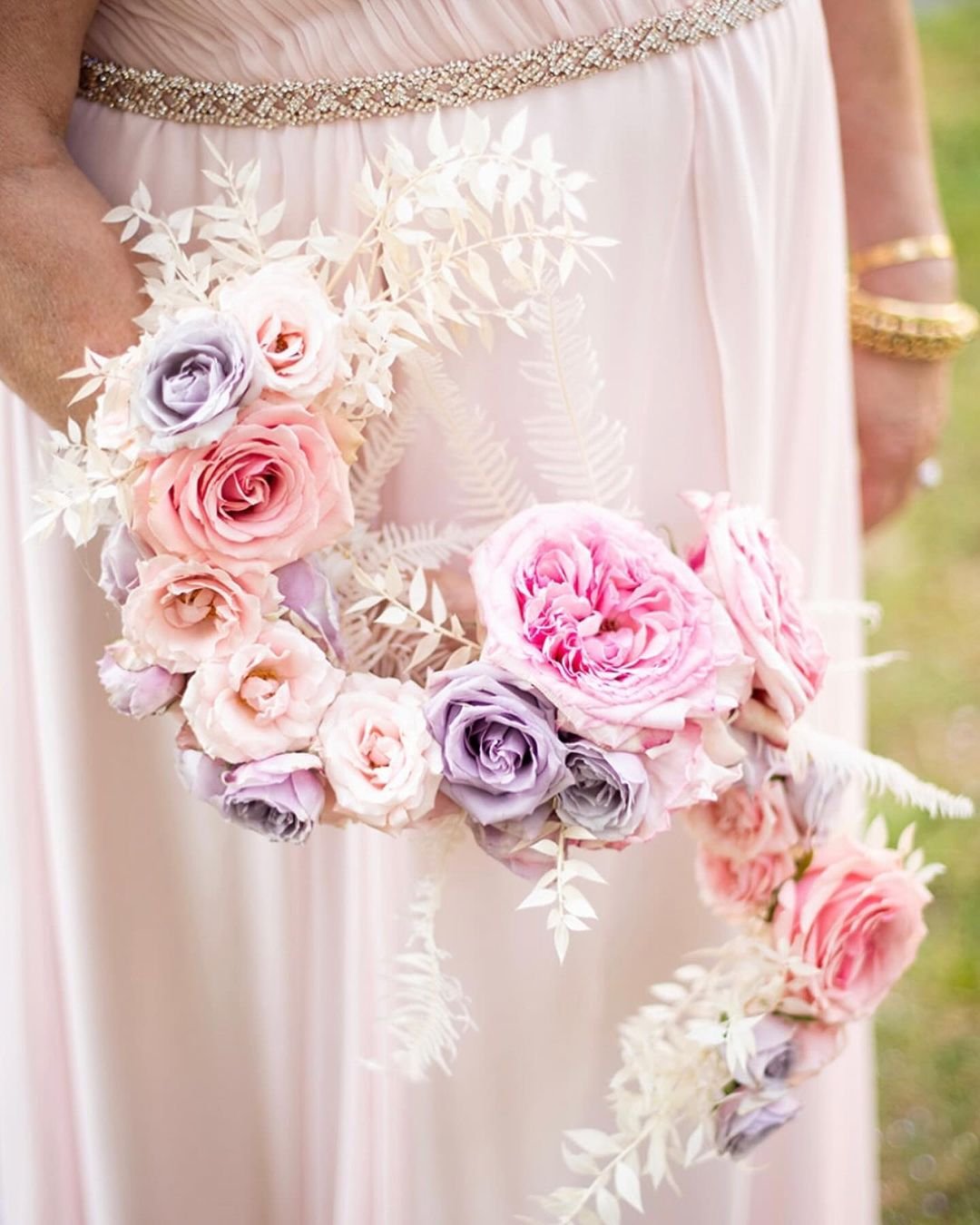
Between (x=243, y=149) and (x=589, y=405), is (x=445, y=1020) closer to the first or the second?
(x=589, y=405)

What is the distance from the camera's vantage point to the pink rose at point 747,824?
1019mm

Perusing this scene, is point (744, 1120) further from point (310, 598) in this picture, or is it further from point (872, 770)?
point (310, 598)

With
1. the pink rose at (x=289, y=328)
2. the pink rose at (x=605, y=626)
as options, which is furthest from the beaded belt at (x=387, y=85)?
the pink rose at (x=605, y=626)

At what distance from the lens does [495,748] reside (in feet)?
2.61

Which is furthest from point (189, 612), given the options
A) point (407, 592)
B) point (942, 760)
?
point (942, 760)

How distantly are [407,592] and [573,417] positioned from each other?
0.17m

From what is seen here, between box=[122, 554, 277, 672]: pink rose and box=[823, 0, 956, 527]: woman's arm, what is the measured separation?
93cm

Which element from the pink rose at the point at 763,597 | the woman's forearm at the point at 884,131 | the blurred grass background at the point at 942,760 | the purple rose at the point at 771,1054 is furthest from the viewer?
the blurred grass background at the point at 942,760

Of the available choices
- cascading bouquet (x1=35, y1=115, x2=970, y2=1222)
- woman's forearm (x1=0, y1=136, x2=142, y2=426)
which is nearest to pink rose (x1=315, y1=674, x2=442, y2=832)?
cascading bouquet (x1=35, y1=115, x2=970, y2=1222)

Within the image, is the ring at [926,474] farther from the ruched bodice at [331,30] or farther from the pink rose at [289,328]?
the pink rose at [289,328]

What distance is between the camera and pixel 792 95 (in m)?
1.14

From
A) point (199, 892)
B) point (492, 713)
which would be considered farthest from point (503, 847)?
point (199, 892)

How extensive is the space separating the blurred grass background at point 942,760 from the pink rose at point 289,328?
129 centimetres

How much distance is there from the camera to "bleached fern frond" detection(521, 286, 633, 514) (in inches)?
35.9
